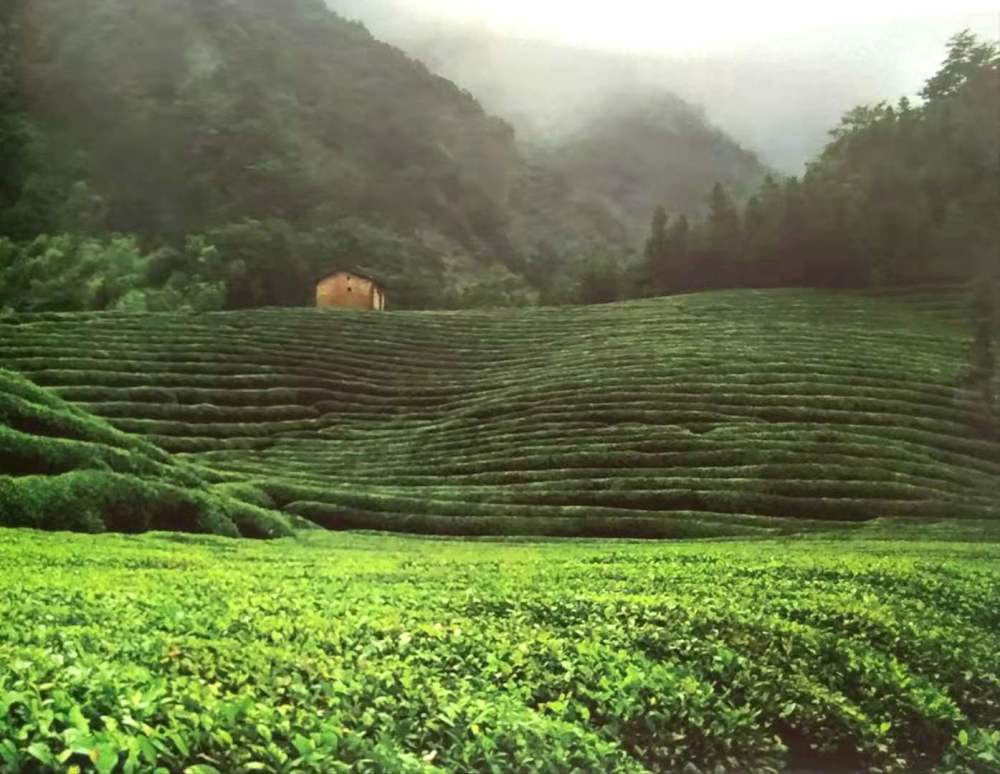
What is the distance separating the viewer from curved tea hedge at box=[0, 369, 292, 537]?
8.91 m

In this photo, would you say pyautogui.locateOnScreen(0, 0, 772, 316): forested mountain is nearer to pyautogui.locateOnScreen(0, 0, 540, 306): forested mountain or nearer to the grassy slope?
pyautogui.locateOnScreen(0, 0, 540, 306): forested mountain

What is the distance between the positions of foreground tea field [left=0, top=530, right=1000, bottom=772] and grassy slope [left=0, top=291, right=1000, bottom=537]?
3868mm

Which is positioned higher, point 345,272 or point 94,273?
point 345,272

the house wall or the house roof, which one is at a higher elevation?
the house roof

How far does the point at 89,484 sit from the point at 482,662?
20.1ft

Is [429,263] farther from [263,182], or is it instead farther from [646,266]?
[646,266]

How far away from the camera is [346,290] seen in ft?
46.7

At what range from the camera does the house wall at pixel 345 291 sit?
44.9 feet

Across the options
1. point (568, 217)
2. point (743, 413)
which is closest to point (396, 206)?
point (568, 217)

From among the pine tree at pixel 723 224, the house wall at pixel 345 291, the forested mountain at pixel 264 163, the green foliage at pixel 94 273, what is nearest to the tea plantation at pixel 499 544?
the green foliage at pixel 94 273

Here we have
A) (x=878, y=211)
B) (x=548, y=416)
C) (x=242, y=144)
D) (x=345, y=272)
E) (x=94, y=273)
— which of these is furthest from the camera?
(x=878, y=211)

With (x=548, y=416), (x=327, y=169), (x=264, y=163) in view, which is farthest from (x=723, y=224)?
(x=264, y=163)

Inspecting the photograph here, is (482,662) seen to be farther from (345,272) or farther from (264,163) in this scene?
(345,272)

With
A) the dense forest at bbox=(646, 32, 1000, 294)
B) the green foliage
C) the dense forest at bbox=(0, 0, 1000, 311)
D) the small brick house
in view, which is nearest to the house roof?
the small brick house
